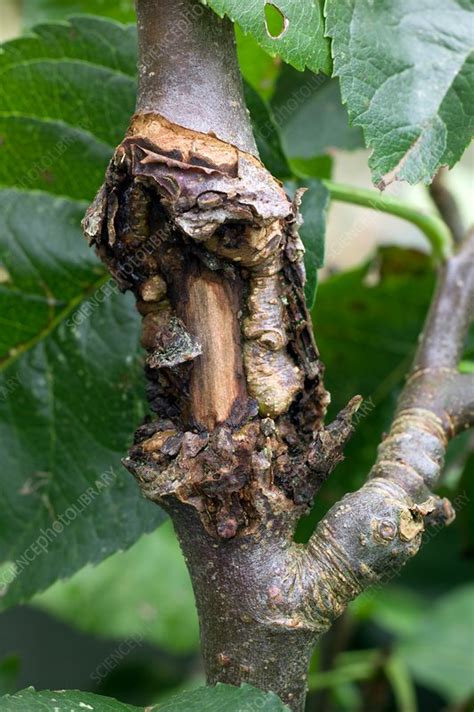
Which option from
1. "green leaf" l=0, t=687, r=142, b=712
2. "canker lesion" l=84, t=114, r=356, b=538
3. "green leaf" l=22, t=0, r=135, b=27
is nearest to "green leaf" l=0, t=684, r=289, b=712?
"green leaf" l=0, t=687, r=142, b=712

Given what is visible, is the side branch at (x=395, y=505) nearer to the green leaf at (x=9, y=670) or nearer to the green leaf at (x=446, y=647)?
the green leaf at (x=9, y=670)

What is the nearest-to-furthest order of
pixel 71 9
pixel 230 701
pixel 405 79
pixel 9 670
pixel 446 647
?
pixel 230 701, pixel 405 79, pixel 9 670, pixel 71 9, pixel 446 647

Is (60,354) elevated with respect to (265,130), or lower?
lower

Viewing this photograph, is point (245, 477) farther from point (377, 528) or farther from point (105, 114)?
point (105, 114)

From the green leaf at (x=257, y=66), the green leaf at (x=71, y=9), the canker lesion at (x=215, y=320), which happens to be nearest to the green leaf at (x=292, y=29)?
the canker lesion at (x=215, y=320)

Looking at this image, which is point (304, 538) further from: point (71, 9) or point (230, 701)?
point (71, 9)

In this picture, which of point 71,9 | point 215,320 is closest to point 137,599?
point 71,9
